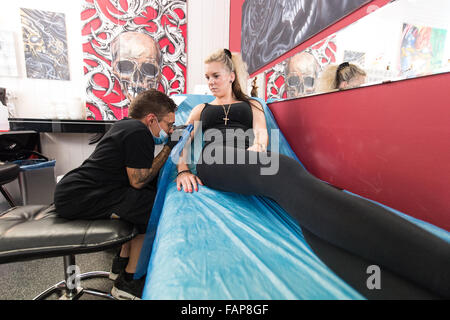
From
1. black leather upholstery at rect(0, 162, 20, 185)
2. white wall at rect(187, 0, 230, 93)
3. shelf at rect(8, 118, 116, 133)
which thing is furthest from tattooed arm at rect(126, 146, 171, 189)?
white wall at rect(187, 0, 230, 93)

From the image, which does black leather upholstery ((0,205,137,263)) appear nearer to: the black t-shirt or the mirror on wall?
the black t-shirt

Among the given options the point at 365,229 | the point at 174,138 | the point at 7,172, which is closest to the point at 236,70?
the point at 174,138

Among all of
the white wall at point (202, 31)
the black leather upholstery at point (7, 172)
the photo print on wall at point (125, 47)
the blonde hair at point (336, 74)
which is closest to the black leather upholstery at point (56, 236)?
the black leather upholstery at point (7, 172)

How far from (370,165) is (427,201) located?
0.24 m

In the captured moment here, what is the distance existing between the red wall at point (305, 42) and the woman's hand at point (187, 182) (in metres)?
1.07

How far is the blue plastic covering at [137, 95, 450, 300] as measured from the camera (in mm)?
440

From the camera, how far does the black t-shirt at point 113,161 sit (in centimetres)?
98

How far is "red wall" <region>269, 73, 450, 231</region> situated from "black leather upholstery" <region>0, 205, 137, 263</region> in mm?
1031

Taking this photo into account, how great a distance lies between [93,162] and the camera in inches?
40.0

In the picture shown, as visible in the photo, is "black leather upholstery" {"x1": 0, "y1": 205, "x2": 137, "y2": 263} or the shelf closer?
"black leather upholstery" {"x1": 0, "y1": 205, "x2": 137, "y2": 263}

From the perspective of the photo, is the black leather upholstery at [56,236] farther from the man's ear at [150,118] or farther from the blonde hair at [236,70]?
the blonde hair at [236,70]

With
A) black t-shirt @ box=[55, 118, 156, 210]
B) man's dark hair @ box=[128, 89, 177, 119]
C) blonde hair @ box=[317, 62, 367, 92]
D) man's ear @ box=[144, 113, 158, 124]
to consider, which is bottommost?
black t-shirt @ box=[55, 118, 156, 210]

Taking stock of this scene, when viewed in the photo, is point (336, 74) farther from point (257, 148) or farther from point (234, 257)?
point (234, 257)
